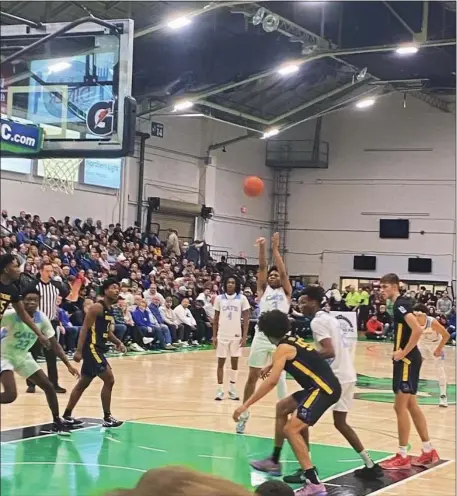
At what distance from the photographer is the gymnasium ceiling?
2041 centimetres

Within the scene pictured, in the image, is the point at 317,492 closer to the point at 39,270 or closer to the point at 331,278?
the point at 39,270

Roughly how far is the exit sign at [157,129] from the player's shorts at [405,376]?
2145 centimetres

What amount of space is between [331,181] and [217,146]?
18.0ft

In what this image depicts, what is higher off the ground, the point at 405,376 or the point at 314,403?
the point at 405,376

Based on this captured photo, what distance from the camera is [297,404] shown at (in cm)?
676

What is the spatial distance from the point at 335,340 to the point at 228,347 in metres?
4.55

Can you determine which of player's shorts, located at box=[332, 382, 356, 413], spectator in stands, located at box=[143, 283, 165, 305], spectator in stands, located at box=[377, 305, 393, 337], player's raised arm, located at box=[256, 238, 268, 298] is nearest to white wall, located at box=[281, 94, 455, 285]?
spectator in stands, located at box=[377, 305, 393, 337]

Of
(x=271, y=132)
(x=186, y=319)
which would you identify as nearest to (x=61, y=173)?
(x=186, y=319)

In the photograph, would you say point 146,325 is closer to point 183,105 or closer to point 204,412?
point 204,412

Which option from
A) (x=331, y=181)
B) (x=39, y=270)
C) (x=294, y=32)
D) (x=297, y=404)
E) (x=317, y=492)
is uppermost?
(x=294, y=32)

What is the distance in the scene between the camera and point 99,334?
8688 mm

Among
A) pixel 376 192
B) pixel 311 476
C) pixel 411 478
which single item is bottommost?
pixel 411 478

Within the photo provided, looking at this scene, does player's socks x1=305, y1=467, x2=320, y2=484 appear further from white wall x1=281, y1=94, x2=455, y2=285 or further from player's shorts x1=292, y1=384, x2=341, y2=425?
white wall x1=281, y1=94, x2=455, y2=285

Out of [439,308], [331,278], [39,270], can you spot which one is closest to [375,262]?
[331,278]
